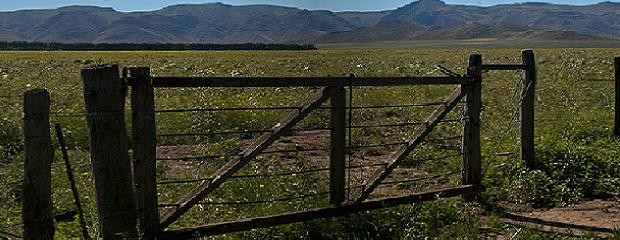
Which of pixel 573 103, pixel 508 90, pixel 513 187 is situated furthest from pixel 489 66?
pixel 508 90

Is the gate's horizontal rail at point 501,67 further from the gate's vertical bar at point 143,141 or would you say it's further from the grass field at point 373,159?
the gate's vertical bar at point 143,141

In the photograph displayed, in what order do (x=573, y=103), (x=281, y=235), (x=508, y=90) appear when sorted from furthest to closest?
(x=508, y=90), (x=573, y=103), (x=281, y=235)

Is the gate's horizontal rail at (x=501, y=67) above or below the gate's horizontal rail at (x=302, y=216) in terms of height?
above

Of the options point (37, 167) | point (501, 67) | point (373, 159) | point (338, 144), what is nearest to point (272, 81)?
point (338, 144)

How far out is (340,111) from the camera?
8578mm

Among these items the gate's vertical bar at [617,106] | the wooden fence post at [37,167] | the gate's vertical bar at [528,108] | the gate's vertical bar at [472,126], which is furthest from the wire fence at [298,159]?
the gate's vertical bar at [617,106]

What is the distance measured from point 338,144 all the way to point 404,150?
128 centimetres

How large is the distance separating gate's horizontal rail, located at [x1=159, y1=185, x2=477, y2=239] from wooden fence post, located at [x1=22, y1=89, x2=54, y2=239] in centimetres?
187

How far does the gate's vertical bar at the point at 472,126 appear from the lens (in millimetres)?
10125

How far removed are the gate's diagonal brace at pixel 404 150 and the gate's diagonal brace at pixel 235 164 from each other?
1.46 m

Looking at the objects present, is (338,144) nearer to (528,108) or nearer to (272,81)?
(272,81)

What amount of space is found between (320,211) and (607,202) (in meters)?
4.69

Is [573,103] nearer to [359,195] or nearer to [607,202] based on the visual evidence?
[607,202]

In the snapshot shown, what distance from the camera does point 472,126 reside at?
10250mm
